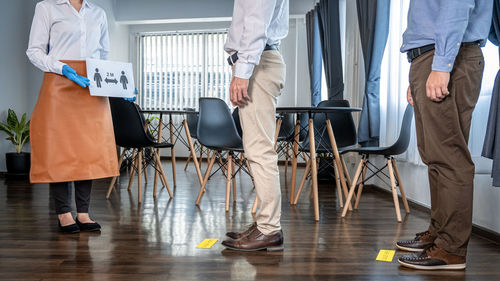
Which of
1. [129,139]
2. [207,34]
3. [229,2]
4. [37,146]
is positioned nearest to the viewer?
[37,146]

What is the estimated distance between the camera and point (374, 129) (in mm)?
4082

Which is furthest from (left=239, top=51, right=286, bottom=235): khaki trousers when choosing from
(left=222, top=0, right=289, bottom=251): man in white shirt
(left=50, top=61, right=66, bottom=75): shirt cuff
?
(left=50, top=61, right=66, bottom=75): shirt cuff

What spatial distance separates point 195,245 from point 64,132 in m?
0.98

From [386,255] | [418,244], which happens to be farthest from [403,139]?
[386,255]

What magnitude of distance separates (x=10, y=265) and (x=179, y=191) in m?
2.31

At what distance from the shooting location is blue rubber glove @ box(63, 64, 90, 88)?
7.70 feet

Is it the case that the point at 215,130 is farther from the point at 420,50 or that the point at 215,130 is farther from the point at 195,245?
the point at 420,50

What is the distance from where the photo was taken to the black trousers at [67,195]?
2.52 meters

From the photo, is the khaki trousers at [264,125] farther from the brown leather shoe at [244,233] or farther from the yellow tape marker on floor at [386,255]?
the yellow tape marker on floor at [386,255]

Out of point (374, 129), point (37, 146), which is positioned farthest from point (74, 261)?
point (374, 129)

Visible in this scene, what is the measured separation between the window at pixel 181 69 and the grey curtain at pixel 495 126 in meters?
6.45

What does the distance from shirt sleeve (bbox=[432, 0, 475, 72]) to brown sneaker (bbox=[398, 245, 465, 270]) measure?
79 centimetres

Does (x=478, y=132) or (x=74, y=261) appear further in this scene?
(x=478, y=132)

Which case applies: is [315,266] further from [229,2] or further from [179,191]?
[229,2]
